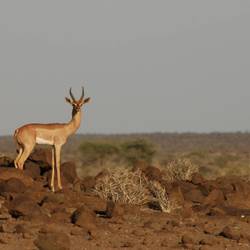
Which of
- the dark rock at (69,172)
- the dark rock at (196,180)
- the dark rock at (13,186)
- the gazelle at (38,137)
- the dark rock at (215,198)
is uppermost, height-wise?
the gazelle at (38,137)

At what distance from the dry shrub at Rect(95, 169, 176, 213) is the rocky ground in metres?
0.23

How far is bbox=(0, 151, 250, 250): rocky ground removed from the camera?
14570mm

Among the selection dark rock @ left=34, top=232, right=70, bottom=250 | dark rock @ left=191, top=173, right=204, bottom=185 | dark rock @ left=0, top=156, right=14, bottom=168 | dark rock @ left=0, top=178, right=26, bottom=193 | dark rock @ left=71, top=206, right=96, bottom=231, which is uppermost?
dark rock @ left=0, top=156, right=14, bottom=168

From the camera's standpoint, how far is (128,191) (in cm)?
1914

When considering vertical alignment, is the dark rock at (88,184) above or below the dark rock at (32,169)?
below

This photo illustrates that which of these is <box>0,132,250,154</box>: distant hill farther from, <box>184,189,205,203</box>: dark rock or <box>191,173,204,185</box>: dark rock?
<box>184,189,205,203</box>: dark rock

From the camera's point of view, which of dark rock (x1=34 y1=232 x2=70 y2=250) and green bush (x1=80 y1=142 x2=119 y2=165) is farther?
green bush (x1=80 y1=142 x2=119 y2=165)

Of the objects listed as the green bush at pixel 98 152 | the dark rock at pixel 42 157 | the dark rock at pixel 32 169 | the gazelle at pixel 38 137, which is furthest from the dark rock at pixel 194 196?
the green bush at pixel 98 152

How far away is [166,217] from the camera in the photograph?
693 inches

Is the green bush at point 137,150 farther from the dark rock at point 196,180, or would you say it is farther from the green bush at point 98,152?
the dark rock at point 196,180

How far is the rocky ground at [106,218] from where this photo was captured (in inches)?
574

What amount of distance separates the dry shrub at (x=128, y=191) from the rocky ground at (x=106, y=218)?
0.74 ft

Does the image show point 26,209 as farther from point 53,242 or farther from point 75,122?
point 75,122

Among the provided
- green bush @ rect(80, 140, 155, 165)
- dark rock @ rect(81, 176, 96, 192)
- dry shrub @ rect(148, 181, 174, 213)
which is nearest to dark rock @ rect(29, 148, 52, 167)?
dark rock @ rect(81, 176, 96, 192)
